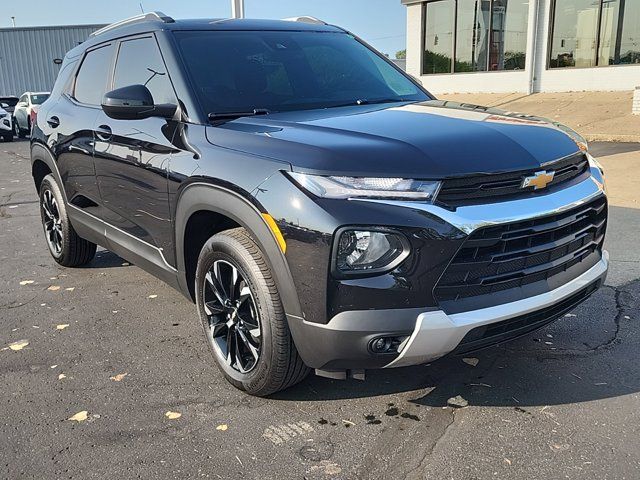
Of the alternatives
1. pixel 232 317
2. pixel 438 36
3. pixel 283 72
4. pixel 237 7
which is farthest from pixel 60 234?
pixel 438 36

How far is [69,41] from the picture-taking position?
109ft

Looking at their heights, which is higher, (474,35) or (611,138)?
(474,35)

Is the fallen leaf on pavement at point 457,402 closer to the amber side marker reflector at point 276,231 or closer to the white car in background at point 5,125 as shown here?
the amber side marker reflector at point 276,231

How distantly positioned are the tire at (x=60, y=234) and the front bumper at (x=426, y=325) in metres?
3.27

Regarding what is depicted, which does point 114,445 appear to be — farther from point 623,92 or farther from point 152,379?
point 623,92

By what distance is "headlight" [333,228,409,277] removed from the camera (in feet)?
7.89

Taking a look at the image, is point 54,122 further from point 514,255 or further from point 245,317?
point 514,255

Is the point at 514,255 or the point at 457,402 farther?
the point at 457,402

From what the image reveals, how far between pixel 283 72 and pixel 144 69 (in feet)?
2.85

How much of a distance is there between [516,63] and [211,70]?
19098 millimetres

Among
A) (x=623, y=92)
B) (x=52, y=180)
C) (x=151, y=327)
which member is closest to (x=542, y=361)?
(x=151, y=327)

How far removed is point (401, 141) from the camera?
263 centimetres

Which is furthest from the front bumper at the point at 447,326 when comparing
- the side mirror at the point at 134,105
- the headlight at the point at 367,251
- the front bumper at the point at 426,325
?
the side mirror at the point at 134,105

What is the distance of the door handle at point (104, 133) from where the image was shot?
4016 mm
